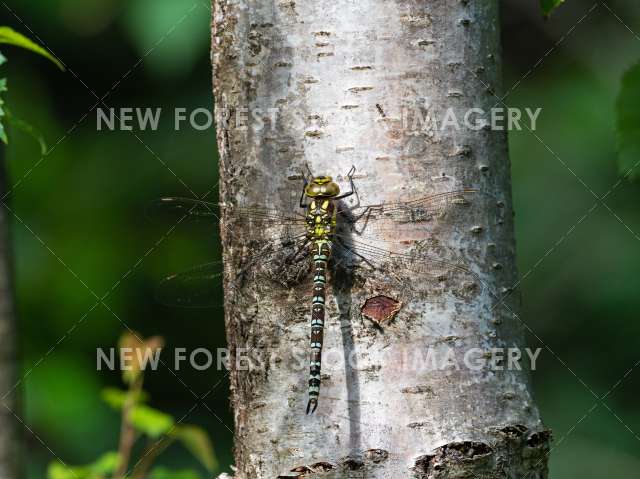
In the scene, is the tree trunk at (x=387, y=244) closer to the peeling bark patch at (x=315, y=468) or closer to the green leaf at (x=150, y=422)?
the peeling bark patch at (x=315, y=468)

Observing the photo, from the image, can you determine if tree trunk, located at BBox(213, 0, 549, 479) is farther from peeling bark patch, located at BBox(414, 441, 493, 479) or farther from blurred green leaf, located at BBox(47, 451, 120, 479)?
blurred green leaf, located at BBox(47, 451, 120, 479)

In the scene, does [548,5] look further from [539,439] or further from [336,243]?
[539,439]

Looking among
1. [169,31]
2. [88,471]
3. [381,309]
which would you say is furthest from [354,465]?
[169,31]

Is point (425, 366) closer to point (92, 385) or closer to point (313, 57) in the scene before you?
point (313, 57)

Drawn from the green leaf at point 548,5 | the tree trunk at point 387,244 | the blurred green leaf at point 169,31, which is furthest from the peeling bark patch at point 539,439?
the blurred green leaf at point 169,31

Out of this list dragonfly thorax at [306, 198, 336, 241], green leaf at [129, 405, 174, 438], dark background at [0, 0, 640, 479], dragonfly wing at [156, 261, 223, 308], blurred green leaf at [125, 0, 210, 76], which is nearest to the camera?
dragonfly thorax at [306, 198, 336, 241]

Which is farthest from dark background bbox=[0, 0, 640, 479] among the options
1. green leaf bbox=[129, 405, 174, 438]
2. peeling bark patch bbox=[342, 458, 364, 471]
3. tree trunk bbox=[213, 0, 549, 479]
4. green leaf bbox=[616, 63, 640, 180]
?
peeling bark patch bbox=[342, 458, 364, 471]

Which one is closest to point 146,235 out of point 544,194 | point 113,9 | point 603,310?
point 113,9
